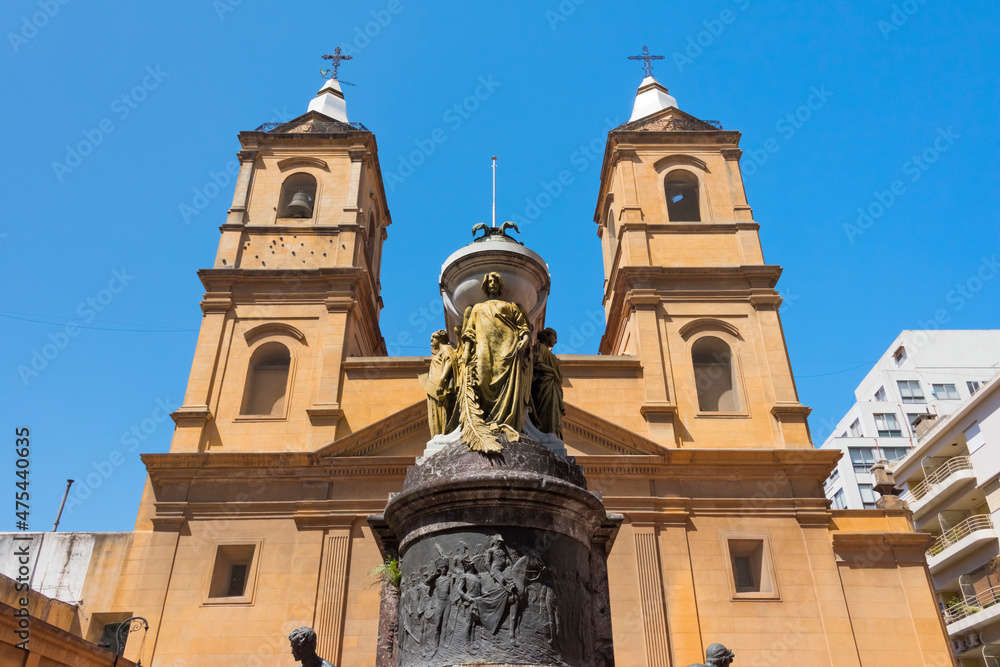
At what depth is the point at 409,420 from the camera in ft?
64.2

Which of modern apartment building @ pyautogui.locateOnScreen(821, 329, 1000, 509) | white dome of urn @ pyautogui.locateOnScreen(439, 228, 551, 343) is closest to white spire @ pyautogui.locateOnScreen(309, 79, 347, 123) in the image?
white dome of urn @ pyautogui.locateOnScreen(439, 228, 551, 343)

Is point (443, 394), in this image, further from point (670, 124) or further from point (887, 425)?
point (887, 425)

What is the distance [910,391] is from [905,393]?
29 centimetres

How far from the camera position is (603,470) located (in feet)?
62.6

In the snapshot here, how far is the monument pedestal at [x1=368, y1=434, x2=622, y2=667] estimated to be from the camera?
5289 millimetres

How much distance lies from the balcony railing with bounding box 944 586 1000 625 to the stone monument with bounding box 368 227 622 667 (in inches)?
973

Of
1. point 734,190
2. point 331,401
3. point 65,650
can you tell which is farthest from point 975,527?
point 65,650

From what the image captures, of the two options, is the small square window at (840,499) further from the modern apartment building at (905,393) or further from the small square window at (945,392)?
the small square window at (945,392)

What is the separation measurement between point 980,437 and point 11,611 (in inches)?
1135

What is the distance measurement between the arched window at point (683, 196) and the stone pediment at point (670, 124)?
5.86 feet

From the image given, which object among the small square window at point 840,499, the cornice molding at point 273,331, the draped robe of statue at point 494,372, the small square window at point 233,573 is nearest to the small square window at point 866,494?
the small square window at point 840,499

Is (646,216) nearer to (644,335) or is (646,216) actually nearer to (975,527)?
(644,335)

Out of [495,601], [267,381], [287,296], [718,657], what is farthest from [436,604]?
[287,296]

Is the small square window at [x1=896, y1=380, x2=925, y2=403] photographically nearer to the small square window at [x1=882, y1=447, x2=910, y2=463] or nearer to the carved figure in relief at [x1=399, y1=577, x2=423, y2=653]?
the small square window at [x1=882, y1=447, x2=910, y2=463]
